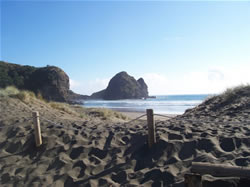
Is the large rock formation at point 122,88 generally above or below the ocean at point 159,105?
above

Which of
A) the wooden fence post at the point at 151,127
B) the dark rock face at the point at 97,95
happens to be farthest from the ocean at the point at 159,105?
the dark rock face at the point at 97,95

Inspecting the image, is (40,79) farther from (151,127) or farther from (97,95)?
(97,95)

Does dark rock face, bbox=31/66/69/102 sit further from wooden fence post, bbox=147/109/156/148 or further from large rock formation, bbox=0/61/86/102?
wooden fence post, bbox=147/109/156/148

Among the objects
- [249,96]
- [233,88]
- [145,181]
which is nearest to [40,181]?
[145,181]

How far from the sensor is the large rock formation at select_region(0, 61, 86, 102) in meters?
31.7

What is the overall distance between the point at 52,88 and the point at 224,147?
3335 centimetres

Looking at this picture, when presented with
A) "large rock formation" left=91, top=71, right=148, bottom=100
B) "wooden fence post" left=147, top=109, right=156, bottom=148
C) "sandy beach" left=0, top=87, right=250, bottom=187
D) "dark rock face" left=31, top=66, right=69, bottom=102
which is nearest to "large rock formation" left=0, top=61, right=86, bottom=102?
"dark rock face" left=31, top=66, right=69, bottom=102

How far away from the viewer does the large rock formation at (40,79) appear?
104 ft

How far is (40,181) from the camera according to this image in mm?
3967

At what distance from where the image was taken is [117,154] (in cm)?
461

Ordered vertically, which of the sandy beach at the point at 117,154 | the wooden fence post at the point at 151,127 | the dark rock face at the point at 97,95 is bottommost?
the sandy beach at the point at 117,154

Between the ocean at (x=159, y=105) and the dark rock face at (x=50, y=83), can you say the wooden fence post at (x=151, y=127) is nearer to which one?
the ocean at (x=159, y=105)

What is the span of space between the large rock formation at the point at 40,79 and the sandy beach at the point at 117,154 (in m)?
27.7

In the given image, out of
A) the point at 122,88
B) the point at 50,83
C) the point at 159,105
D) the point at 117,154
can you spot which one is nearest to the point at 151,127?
the point at 117,154
